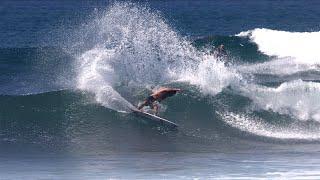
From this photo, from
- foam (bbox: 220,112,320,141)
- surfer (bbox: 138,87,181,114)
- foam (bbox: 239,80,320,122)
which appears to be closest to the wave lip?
foam (bbox: 239,80,320,122)

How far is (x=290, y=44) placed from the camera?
39.2 m

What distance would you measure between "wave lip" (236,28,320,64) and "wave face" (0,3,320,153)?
567 cm

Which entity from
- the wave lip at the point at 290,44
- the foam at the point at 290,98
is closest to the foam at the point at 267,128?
the foam at the point at 290,98

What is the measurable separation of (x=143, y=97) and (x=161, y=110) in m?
0.62

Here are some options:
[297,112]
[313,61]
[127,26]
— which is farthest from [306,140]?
Result: [313,61]

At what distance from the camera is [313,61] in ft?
114

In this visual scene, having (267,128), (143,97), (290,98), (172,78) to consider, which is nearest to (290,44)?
(172,78)

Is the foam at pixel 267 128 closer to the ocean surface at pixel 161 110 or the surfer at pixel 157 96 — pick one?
the ocean surface at pixel 161 110

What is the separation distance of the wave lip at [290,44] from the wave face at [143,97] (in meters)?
5.67

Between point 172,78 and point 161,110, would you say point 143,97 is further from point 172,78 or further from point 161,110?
point 172,78

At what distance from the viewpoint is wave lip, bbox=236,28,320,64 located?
36.2m

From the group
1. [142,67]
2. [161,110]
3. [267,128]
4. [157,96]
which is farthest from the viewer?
[142,67]

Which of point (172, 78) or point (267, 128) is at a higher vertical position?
point (172, 78)

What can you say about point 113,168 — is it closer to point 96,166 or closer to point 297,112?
point 96,166
